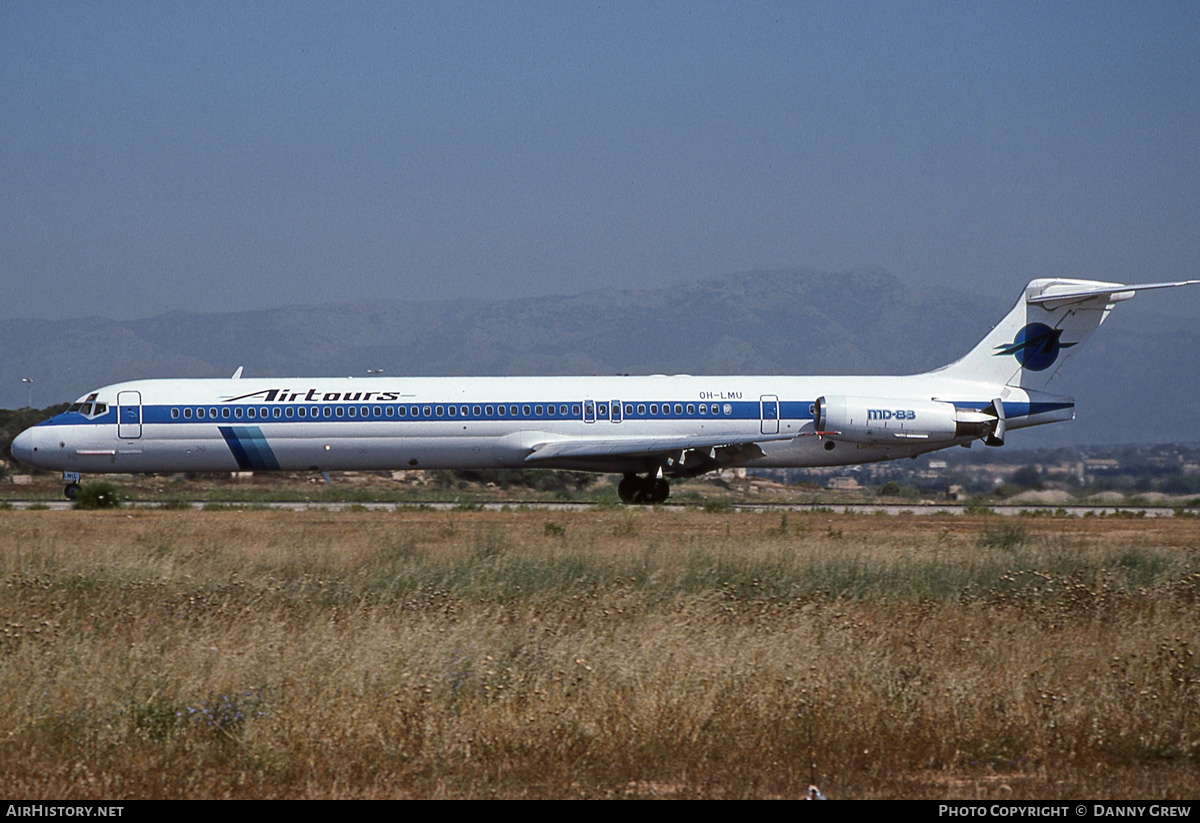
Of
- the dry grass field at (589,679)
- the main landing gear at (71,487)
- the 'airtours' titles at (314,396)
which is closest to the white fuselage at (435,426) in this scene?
the 'airtours' titles at (314,396)

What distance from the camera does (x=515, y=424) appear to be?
96.0 ft

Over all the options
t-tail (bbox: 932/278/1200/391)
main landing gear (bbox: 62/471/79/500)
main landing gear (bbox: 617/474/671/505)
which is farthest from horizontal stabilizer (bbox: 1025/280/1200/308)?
main landing gear (bbox: 62/471/79/500)

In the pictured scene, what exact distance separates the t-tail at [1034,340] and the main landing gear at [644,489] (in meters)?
7.57

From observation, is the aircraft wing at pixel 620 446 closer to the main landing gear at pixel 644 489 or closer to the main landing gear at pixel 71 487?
the main landing gear at pixel 644 489

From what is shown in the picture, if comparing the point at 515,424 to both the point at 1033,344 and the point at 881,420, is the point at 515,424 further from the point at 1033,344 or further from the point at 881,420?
the point at 1033,344

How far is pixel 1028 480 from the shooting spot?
41906 mm

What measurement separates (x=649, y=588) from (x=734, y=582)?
1.07 meters

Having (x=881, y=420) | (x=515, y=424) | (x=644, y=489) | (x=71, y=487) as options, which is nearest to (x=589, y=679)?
(x=515, y=424)

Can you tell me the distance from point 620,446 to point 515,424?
2.41 meters

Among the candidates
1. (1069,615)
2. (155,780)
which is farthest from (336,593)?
(1069,615)

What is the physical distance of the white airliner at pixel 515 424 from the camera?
28797 mm

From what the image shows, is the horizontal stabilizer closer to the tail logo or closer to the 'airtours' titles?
the tail logo

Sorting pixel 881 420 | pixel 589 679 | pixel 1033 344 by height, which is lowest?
pixel 589 679
